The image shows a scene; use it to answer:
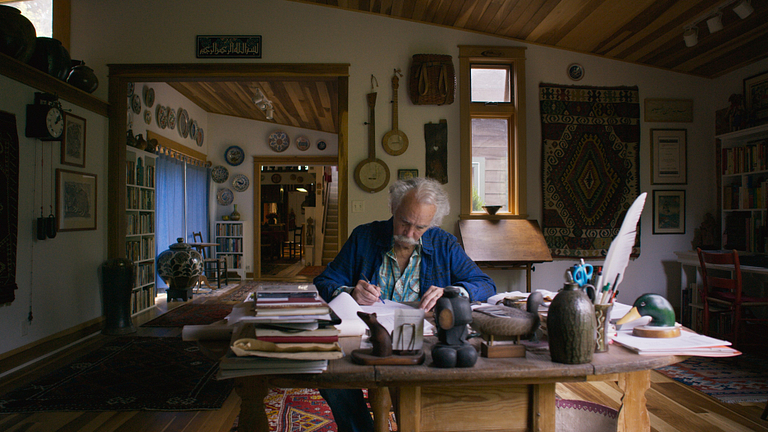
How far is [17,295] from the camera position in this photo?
11.4 ft

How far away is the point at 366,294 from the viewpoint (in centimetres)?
185

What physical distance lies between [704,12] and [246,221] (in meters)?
7.62

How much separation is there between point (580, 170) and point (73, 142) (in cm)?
480

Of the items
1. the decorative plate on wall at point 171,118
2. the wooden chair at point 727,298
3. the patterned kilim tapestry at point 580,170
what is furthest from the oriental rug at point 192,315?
the wooden chair at point 727,298

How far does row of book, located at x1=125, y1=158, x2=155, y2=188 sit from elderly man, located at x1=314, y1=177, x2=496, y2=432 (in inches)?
172

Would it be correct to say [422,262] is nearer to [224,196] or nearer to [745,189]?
[745,189]

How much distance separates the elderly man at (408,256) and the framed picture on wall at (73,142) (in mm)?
3185

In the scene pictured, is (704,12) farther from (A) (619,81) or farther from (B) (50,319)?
(B) (50,319)

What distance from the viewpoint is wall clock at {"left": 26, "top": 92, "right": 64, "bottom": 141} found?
3600 millimetres

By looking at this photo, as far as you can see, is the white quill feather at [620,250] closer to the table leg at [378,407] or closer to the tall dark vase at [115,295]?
the table leg at [378,407]

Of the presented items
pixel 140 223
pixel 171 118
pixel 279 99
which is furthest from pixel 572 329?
pixel 171 118

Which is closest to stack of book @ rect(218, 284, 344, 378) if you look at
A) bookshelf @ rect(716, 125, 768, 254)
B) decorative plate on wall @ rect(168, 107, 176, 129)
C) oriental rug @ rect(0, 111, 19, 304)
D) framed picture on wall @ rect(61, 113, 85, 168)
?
oriental rug @ rect(0, 111, 19, 304)

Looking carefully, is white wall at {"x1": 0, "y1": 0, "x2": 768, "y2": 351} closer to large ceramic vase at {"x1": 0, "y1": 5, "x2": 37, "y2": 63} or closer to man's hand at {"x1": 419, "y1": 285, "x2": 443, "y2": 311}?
large ceramic vase at {"x1": 0, "y1": 5, "x2": 37, "y2": 63}

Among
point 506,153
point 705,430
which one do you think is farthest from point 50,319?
point 705,430
